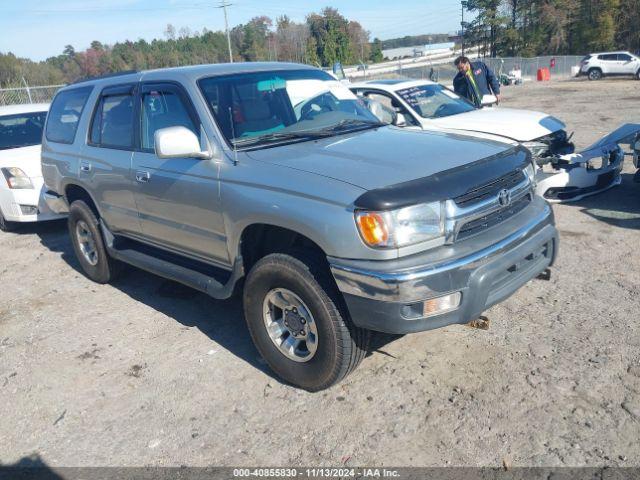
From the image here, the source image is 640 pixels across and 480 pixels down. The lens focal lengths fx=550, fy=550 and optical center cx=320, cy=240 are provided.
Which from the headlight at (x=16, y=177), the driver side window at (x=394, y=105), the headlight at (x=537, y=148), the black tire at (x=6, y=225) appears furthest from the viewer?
the driver side window at (x=394, y=105)

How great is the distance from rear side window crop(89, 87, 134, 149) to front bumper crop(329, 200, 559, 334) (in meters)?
2.51

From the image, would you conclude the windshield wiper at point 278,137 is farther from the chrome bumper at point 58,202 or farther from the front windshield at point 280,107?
the chrome bumper at point 58,202

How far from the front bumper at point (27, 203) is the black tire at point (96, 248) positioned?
5.83 feet

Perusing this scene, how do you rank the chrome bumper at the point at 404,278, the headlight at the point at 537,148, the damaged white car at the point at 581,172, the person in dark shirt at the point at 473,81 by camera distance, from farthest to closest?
the person in dark shirt at the point at 473,81
the headlight at the point at 537,148
the damaged white car at the point at 581,172
the chrome bumper at the point at 404,278

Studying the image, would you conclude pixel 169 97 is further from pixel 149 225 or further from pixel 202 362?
pixel 202 362

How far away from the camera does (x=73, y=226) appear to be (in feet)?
18.7

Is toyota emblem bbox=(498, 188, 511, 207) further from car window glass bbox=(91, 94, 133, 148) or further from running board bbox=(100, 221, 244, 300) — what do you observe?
car window glass bbox=(91, 94, 133, 148)

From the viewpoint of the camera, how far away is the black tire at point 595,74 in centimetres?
3209

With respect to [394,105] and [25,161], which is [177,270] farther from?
[394,105]

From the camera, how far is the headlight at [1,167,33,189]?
7250mm

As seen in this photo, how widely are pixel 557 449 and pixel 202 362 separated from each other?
2.40 m

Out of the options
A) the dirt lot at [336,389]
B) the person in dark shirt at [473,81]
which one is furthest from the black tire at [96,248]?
the person in dark shirt at [473,81]

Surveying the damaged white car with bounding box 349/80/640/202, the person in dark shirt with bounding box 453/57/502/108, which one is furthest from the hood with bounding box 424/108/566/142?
the person in dark shirt with bounding box 453/57/502/108

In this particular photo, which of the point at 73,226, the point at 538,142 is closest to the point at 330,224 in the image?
the point at 73,226
